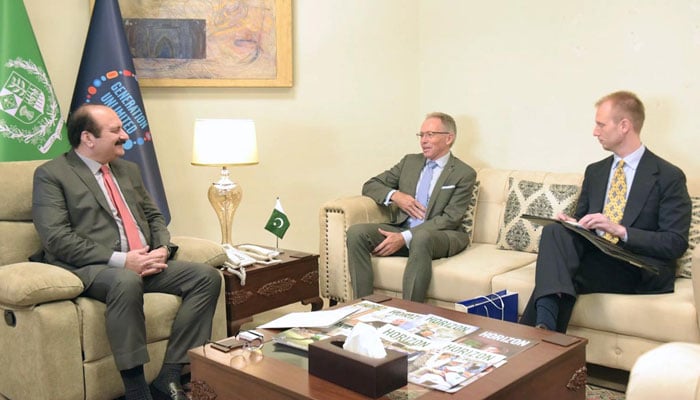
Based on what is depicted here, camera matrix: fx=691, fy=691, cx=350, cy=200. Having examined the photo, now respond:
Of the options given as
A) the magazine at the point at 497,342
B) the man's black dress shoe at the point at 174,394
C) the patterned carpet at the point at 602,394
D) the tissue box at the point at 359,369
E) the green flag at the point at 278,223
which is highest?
the green flag at the point at 278,223

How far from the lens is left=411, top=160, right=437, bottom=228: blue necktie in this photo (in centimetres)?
380

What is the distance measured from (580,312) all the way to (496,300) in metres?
0.39

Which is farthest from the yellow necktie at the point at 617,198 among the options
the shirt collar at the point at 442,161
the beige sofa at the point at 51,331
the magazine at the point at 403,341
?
the beige sofa at the point at 51,331

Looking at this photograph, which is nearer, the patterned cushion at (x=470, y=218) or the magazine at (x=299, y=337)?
the magazine at (x=299, y=337)

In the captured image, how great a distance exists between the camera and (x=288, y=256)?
11.6ft

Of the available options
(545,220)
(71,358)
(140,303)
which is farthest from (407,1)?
(71,358)

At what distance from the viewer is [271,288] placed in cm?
334

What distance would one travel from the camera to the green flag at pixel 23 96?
3.19 m

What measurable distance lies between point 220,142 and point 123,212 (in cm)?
66

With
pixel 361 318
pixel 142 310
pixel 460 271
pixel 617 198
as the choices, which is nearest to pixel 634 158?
pixel 617 198

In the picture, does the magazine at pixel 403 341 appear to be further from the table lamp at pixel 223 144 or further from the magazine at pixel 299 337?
the table lamp at pixel 223 144

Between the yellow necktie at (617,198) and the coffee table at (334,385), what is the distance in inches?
39.5

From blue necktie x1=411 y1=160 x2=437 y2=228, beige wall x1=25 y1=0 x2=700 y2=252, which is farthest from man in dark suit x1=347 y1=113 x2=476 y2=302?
beige wall x1=25 y1=0 x2=700 y2=252

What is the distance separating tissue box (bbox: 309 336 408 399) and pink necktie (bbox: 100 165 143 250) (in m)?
1.33
